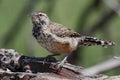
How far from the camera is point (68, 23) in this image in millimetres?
11609

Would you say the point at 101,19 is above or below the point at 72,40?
above

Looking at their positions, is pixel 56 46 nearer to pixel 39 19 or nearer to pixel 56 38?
pixel 56 38

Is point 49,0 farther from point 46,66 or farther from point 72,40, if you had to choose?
point 46,66

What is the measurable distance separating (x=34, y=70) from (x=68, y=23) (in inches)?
304

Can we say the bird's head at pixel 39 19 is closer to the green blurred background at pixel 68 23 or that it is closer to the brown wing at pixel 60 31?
the brown wing at pixel 60 31

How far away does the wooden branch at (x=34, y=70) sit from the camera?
3.78 m

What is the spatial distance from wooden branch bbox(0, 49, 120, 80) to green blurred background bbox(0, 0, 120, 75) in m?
0.81

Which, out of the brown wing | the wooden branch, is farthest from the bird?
the wooden branch

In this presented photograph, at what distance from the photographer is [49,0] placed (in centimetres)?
741

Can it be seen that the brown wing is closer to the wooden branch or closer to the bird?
the bird

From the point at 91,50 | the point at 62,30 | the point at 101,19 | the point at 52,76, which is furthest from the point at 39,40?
the point at 91,50

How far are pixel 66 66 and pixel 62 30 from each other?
709 millimetres

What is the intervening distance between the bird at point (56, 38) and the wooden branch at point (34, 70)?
0.71 feet

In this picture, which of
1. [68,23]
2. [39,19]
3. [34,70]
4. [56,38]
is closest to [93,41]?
[56,38]
